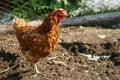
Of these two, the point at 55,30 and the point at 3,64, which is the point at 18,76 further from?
the point at 55,30

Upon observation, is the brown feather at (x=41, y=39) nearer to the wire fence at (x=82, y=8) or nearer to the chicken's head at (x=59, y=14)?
the chicken's head at (x=59, y=14)

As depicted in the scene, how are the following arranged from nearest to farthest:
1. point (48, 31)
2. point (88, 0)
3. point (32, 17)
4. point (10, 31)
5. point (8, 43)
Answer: point (48, 31), point (8, 43), point (10, 31), point (32, 17), point (88, 0)

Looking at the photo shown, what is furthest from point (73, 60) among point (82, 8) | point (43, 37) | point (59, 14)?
point (82, 8)

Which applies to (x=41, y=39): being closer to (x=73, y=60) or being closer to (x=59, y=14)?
(x=59, y=14)

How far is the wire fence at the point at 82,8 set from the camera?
291 inches

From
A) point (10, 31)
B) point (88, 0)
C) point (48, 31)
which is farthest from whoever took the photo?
point (88, 0)

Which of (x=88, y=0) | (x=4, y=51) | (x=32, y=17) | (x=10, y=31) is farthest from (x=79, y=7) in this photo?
(x=4, y=51)

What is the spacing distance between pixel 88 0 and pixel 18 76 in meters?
3.04

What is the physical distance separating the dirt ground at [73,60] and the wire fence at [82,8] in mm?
971

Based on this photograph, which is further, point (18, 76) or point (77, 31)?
point (77, 31)

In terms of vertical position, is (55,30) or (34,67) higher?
(55,30)

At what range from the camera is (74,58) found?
Answer: 5758 mm

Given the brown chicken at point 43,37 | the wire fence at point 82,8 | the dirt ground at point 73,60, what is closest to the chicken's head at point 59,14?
the brown chicken at point 43,37

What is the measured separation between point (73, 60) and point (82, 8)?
2.16 m
